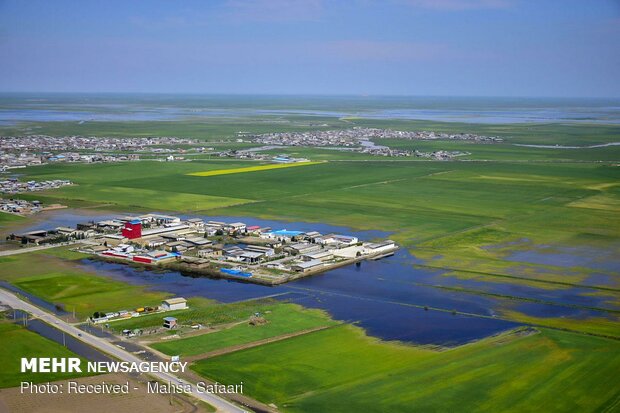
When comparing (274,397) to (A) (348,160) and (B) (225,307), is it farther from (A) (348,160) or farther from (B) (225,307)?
(A) (348,160)

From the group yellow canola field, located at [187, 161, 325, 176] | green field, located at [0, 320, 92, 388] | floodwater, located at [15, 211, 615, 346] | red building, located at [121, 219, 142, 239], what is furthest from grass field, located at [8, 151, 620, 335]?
green field, located at [0, 320, 92, 388]

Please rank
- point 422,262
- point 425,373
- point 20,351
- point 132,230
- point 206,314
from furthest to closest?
point 132,230 → point 422,262 → point 206,314 → point 20,351 → point 425,373

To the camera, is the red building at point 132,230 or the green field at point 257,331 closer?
the green field at point 257,331

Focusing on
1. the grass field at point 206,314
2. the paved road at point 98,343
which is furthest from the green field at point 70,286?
the grass field at point 206,314

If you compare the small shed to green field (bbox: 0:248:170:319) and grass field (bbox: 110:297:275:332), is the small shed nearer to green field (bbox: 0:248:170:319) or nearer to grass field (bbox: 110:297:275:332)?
grass field (bbox: 110:297:275:332)

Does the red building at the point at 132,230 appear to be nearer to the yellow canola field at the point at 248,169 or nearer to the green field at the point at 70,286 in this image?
the green field at the point at 70,286

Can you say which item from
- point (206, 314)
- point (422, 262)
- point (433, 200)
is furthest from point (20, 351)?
point (433, 200)

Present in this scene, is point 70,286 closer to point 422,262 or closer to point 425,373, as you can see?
point 422,262
